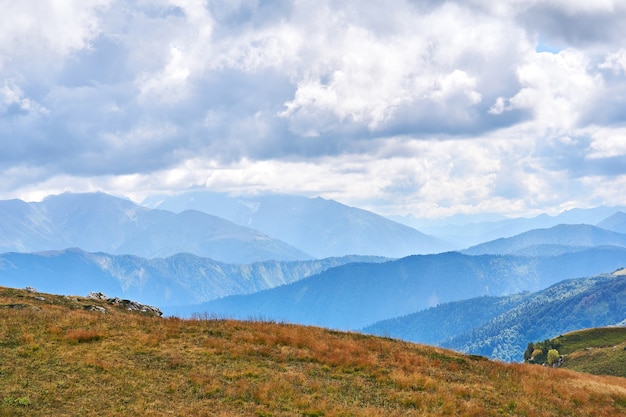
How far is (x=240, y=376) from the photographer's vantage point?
27.2 metres

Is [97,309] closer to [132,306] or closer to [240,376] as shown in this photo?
[132,306]

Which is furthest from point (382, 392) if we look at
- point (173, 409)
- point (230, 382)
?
point (173, 409)

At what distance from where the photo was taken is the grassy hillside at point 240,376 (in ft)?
75.9

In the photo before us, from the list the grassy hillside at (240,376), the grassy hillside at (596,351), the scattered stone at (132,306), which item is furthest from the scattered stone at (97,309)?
the grassy hillside at (596,351)

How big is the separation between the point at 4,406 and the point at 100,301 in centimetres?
3100

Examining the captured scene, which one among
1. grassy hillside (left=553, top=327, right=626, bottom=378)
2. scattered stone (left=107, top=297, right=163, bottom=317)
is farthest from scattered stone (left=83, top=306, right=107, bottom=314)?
grassy hillside (left=553, top=327, right=626, bottom=378)

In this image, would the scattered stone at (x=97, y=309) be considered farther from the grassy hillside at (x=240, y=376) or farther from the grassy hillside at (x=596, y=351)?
the grassy hillside at (x=596, y=351)

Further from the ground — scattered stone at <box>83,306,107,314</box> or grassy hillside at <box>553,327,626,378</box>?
scattered stone at <box>83,306,107,314</box>

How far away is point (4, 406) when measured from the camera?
2114cm

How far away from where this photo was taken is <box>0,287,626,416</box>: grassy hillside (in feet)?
75.9

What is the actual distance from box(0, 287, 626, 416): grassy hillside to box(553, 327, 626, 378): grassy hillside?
6597 centimetres

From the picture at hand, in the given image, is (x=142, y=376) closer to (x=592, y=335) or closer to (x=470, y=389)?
(x=470, y=389)

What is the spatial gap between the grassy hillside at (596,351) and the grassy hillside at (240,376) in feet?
216

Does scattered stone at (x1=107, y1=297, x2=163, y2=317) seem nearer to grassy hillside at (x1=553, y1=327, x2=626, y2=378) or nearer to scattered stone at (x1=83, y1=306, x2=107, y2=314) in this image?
scattered stone at (x1=83, y1=306, x2=107, y2=314)
